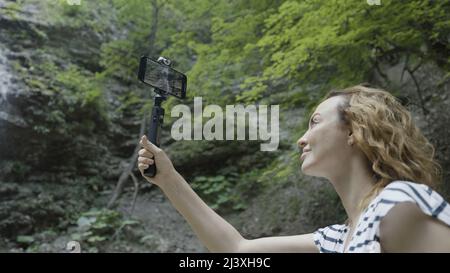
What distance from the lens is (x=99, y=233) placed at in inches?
145

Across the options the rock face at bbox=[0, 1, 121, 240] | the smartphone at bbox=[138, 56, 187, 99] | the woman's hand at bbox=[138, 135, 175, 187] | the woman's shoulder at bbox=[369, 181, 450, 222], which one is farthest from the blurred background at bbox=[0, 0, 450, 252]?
the woman's shoulder at bbox=[369, 181, 450, 222]

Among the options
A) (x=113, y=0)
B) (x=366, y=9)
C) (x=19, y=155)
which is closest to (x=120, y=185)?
(x=19, y=155)

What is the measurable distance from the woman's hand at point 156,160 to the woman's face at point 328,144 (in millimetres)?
213

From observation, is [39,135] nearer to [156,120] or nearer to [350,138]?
[156,120]

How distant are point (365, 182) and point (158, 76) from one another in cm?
37

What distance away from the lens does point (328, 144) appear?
24.2 inches

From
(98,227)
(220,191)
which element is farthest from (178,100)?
(98,227)

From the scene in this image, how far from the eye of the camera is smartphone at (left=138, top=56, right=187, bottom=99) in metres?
0.72

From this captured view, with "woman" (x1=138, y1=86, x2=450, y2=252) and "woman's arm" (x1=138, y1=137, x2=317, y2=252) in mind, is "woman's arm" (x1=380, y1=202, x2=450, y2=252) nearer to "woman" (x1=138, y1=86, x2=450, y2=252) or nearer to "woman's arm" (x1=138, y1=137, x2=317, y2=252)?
"woman" (x1=138, y1=86, x2=450, y2=252)

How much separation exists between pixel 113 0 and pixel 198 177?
6.16 ft

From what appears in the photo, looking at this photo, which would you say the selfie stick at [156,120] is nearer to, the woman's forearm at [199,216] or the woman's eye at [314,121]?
the woman's forearm at [199,216]

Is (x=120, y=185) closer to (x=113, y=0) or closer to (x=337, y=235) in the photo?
(x=113, y=0)

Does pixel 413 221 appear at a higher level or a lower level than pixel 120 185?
lower

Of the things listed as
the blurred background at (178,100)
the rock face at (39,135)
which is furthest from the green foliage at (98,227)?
the rock face at (39,135)
